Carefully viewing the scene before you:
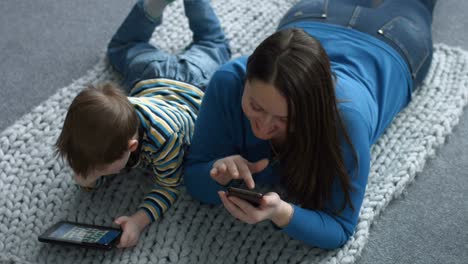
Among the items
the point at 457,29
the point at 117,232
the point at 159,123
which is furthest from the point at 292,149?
the point at 457,29

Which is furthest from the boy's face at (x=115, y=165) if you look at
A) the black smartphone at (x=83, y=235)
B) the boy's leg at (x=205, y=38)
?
the boy's leg at (x=205, y=38)

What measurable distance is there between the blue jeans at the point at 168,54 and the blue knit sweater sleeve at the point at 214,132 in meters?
0.22

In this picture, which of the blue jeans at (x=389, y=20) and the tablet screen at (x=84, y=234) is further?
the blue jeans at (x=389, y=20)

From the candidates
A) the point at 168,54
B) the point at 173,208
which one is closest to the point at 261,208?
the point at 173,208

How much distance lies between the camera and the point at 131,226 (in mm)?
1085

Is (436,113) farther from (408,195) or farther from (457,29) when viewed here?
(457,29)

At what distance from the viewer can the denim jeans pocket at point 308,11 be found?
129 cm

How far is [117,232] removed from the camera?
3.52 feet

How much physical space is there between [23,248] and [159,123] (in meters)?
0.36

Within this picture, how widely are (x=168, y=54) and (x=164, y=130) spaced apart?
1.12 ft

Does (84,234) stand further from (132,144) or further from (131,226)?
(132,144)

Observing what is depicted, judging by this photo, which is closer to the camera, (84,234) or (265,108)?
(265,108)

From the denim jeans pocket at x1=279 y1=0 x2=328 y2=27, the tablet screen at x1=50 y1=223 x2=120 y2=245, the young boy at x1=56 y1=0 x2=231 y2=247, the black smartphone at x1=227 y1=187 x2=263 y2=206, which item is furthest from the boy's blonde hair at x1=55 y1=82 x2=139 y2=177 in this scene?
the denim jeans pocket at x1=279 y1=0 x2=328 y2=27

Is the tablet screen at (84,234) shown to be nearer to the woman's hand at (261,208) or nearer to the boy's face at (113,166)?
the boy's face at (113,166)
